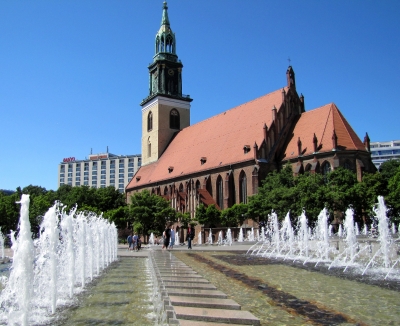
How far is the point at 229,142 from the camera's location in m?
50.0

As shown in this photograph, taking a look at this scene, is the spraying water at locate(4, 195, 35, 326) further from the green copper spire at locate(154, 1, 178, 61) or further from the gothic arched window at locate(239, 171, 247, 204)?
the green copper spire at locate(154, 1, 178, 61)

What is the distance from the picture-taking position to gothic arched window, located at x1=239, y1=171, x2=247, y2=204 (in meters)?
45.4

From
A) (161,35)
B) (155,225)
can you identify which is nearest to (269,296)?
(155,225)

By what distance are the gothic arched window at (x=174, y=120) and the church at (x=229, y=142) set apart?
156mm

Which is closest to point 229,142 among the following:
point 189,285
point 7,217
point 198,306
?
point 7,217

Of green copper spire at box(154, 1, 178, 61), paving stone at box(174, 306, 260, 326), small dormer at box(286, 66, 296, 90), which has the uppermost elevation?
green copper spire at box(154, 1, 178, 61)

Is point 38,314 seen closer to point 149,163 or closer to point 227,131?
point 227,131

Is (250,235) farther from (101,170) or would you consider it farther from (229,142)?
(101,170)

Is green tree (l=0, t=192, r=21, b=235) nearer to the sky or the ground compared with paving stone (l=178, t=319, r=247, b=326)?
nearer to the sky

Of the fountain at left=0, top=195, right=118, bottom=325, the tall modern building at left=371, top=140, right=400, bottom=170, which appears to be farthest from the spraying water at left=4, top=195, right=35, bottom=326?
the tall modern building at left=371, top=140, right=400, bottom=170

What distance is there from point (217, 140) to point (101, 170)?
355 feet

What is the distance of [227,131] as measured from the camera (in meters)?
52.2

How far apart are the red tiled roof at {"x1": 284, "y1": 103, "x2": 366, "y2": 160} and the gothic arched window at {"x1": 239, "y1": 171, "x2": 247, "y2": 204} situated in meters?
4.91

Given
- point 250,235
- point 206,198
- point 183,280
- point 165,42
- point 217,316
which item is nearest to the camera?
point 217,316
